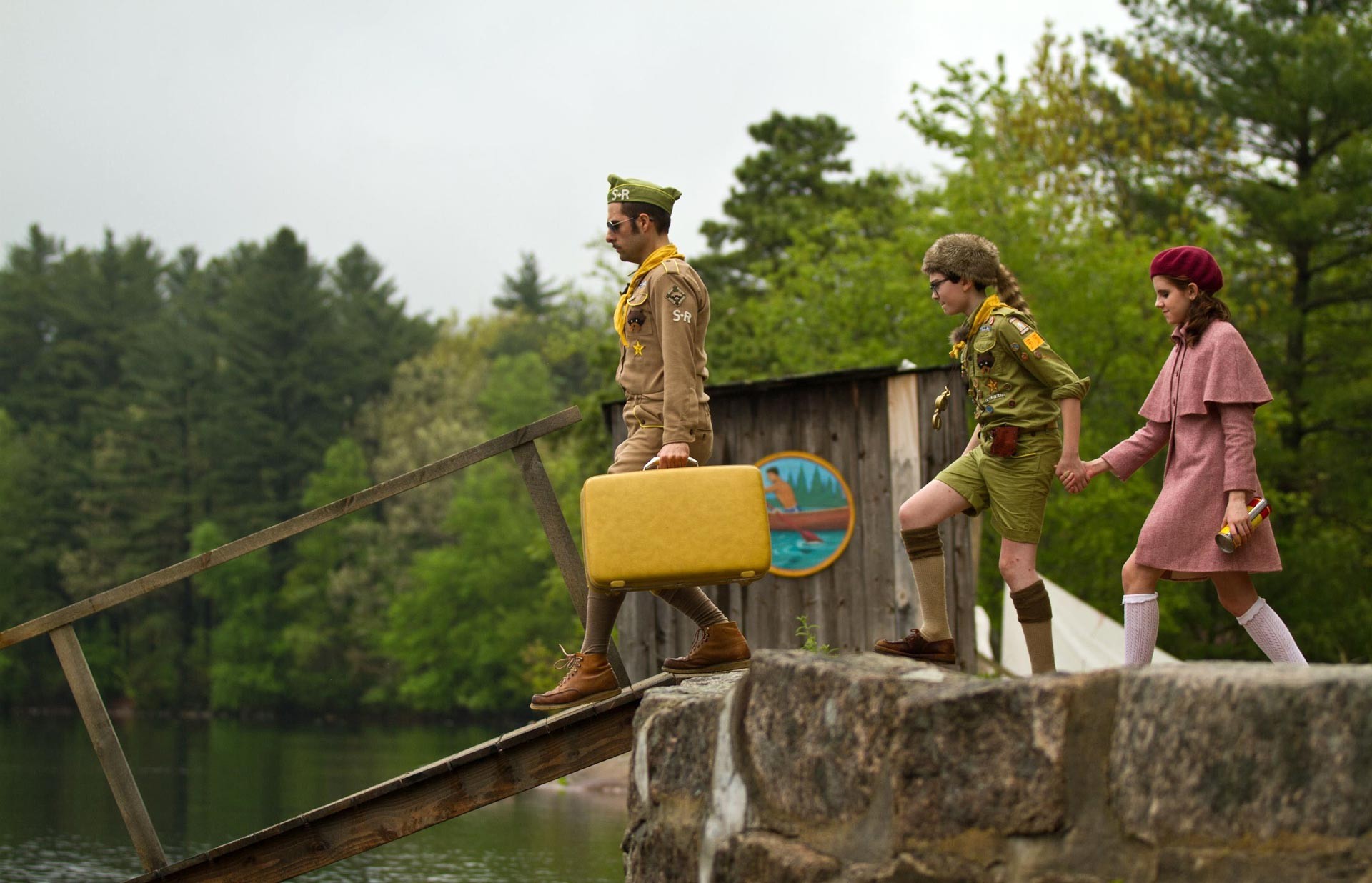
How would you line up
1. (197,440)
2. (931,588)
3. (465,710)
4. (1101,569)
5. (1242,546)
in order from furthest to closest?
(197,440) < (465,710) < (1101,569) < (931,588) < (1242,546)

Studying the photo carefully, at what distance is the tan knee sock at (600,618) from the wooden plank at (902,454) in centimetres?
501

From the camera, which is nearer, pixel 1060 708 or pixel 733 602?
pixel 1060 708

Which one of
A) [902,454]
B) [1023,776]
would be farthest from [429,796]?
[902,454]

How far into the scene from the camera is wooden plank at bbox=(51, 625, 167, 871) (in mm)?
6469

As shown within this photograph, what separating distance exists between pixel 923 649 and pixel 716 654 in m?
0.73

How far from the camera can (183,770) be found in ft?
105

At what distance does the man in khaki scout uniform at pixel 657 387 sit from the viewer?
5.36m

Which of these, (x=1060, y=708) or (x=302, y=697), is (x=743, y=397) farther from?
(x=302, y=697)

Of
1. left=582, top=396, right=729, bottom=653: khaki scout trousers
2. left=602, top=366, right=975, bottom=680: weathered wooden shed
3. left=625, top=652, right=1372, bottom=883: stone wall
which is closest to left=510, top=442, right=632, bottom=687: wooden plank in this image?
left=582, top=396, right=729, bottom=653: khaki scout trousers

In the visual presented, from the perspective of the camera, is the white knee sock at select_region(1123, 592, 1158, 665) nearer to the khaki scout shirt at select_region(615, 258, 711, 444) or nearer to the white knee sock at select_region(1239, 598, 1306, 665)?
the white knee sock at select_region(1239, 598, 1306, 665)

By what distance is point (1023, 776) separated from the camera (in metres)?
3.21

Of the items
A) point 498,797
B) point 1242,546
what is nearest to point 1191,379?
point 1242,546

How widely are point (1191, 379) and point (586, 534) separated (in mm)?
1982

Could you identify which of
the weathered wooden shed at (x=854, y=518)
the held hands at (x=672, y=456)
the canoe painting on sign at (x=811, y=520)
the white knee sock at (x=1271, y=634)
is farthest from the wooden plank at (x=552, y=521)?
the canoe painting on sign at (x=811, y=520)
